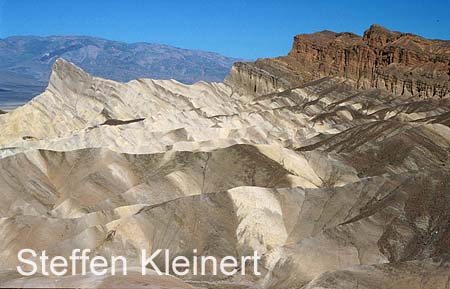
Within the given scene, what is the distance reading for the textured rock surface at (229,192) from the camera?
26.9 meters

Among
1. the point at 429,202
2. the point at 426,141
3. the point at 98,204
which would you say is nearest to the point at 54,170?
the point at 98,204

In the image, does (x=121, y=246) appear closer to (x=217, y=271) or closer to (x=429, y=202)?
(x=217, y=271)

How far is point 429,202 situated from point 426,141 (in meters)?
18.1

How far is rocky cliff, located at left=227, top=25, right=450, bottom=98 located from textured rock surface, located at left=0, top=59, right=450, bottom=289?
1107 cm

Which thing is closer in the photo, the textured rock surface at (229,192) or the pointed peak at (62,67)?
the textured rock surface at (229,192)

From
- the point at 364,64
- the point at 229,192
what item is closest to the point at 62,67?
the point at 229,192

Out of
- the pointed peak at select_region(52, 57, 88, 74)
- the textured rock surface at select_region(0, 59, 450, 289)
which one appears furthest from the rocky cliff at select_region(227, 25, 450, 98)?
the pointed peak at select_region(52, 57, 88, 74)

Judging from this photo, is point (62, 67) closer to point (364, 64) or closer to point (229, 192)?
point (229, 192)

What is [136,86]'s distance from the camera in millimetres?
74000

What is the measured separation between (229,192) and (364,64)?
61796 millimetres

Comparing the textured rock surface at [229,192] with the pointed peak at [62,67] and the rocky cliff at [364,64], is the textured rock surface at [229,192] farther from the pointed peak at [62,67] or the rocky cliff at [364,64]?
the rocky cliff at [364,64]

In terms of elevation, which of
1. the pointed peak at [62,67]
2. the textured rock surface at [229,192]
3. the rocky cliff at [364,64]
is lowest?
the textured rock surface at [229,192]

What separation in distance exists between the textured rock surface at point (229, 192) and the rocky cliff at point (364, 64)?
11.1 m

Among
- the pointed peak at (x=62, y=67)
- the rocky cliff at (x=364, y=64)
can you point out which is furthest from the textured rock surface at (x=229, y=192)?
the rocky cliff at (x=364, y=64)
